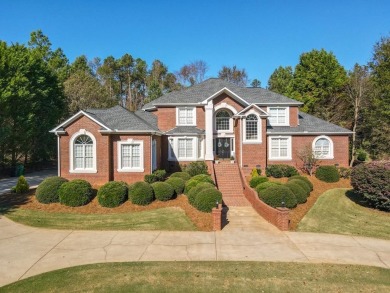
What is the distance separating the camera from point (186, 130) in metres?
26.0

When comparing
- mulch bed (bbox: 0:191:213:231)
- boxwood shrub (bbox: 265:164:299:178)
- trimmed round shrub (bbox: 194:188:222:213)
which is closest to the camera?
trimmed round shrub (bbox: 194:188:222:213)

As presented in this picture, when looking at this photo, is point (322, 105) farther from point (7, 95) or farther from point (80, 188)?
point (7, 95)

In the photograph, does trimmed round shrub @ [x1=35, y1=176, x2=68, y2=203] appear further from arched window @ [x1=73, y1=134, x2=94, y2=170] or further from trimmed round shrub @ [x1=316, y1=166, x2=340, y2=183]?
trimmed round shrub @ [x1=316, y1=166, x2=340, y2=183]

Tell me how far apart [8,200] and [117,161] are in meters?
7.44

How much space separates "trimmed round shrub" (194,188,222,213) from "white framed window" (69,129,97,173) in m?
9.26

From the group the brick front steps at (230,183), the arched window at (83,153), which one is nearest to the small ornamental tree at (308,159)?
the brick front steps at (230,183)

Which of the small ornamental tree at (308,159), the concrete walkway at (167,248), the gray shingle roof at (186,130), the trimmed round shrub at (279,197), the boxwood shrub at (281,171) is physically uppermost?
the gray shingle roof at (186,130)

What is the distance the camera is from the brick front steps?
1953 centimetres

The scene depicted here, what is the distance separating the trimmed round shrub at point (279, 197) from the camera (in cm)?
1623

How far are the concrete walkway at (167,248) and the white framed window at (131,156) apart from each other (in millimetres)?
8556

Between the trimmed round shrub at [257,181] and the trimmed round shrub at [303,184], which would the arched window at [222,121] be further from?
the trimmed round shrub at [303,184]

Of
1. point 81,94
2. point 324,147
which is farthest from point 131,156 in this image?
point 81,94

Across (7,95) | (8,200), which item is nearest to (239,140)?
(8,200)

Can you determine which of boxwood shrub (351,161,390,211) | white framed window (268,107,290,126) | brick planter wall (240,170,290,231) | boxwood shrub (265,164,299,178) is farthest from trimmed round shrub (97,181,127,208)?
white framed window (268,107,290,126)
